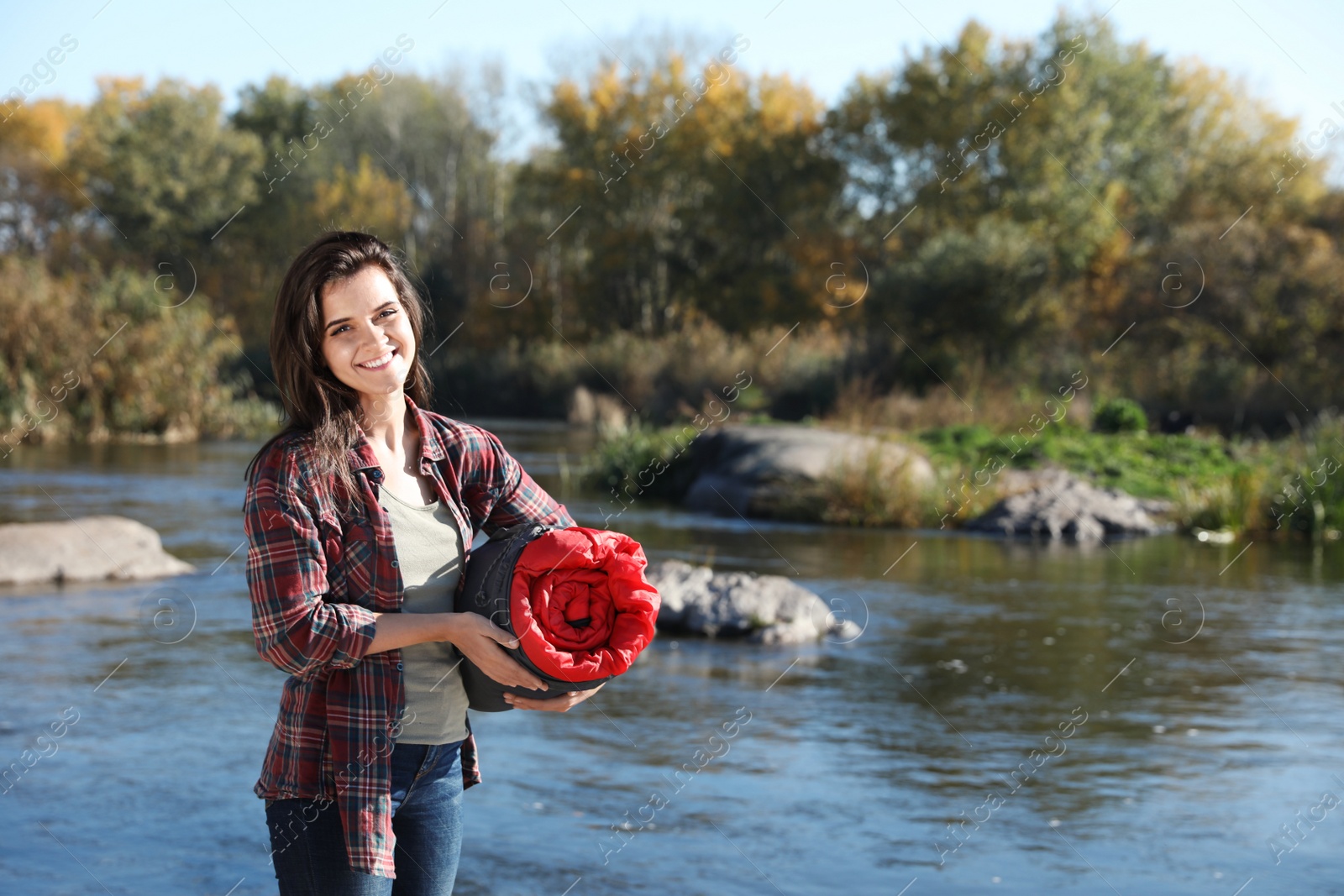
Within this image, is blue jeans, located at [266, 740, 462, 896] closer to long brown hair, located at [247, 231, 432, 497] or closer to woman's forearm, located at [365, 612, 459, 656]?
woman's forearm, located at [365, 612, 459, 656]

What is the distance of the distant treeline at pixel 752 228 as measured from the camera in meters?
24.8

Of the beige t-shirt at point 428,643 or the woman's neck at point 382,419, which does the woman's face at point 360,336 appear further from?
the beige t-shirt at point 428,643

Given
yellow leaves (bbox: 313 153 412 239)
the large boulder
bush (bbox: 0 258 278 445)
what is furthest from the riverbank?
yellow leaves (bbox: 313 153 412 239)

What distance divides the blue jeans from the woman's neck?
1.73 ft

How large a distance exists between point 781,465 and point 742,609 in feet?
26.0

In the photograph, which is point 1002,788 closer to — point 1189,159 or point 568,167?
point 568,167

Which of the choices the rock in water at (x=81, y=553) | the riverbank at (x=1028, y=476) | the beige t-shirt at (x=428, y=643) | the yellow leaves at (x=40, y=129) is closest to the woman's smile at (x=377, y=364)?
the beige t-shirt at (x=428, y=643)

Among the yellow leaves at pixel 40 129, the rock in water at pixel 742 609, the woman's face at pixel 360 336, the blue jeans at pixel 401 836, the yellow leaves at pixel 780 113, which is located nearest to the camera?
the blue jeans at pixel 401 836

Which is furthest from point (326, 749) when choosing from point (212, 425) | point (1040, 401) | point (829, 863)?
point (212, 425)

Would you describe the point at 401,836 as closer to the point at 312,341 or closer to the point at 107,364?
the point at 312,341

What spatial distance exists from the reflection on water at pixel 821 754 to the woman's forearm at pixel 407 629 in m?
2.49

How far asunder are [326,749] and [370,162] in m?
54.0

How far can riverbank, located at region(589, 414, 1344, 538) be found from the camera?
49.1ft

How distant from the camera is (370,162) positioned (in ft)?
177
